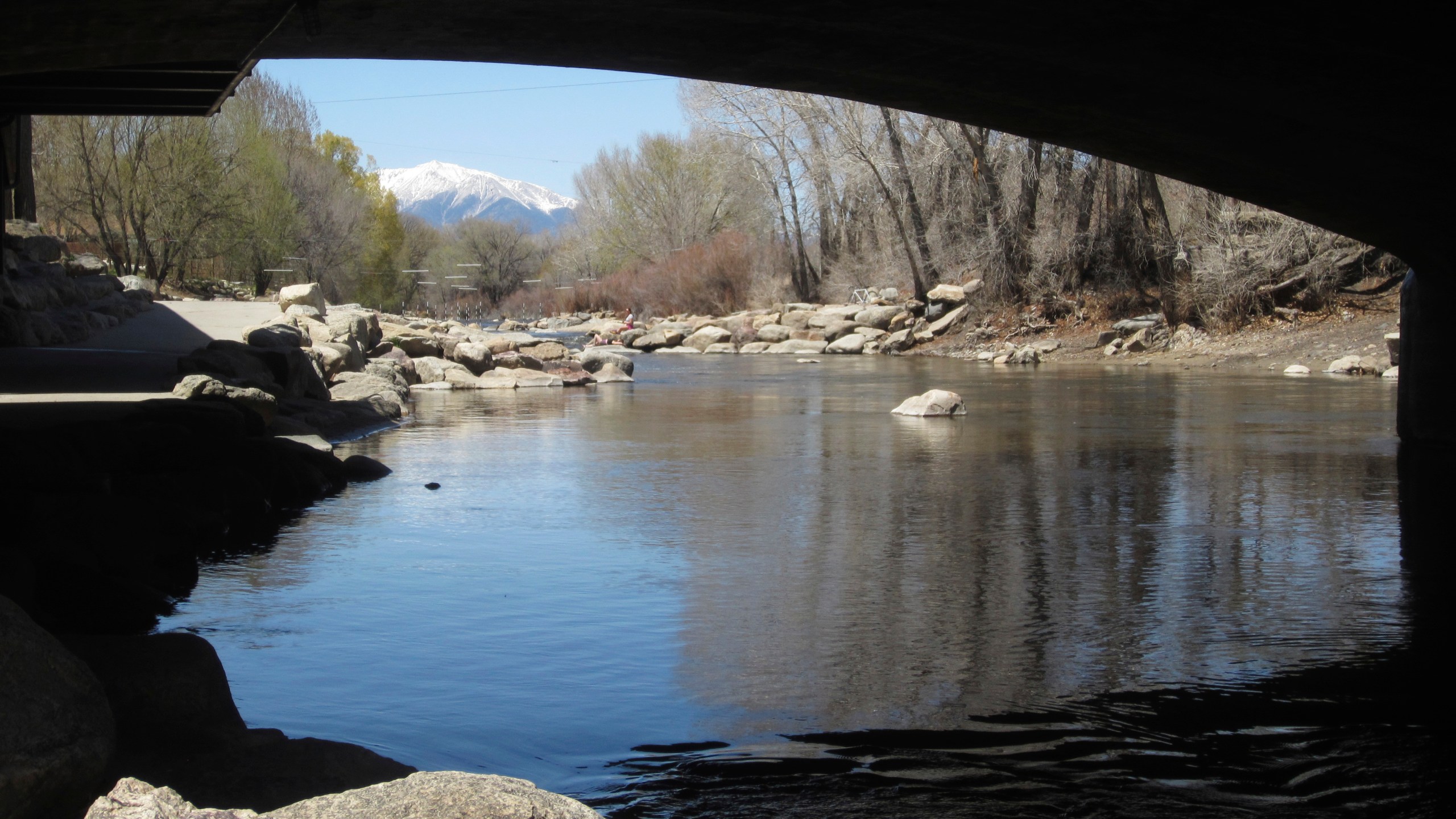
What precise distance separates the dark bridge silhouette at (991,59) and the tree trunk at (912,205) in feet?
94.7

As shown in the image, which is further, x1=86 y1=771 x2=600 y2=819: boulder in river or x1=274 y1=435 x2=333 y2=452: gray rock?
x1=274 y1=435 x2=333 y2=452: gray rock

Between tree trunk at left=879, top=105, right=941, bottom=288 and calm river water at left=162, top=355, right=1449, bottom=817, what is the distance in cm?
2848

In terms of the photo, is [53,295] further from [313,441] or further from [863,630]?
[863,630]

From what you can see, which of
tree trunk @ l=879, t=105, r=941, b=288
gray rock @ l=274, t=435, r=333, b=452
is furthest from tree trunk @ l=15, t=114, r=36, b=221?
tree trunk @ l=879, t=105, r=941, b=288

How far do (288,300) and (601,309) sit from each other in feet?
173

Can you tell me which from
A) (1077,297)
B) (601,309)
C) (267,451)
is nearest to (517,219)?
(601,309)

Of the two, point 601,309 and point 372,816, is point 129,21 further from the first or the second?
point 601,309

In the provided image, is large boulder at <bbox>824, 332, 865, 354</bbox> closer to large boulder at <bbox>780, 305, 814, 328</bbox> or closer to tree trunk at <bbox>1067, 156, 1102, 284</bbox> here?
large boulder at <bbox>780, 305, 814, 328</bbox>

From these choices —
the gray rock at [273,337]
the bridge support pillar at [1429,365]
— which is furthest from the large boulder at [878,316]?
the bridge support pillar at [1429,365]

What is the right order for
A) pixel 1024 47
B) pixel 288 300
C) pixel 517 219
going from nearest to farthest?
pixel 1024 47
pixel 288 300
pixel 517 219

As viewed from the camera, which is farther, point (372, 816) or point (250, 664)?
point (250, 664)

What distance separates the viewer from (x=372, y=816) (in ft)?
9.59

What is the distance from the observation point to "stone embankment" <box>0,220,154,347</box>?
17.3m

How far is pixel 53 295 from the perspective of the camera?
786 inches
